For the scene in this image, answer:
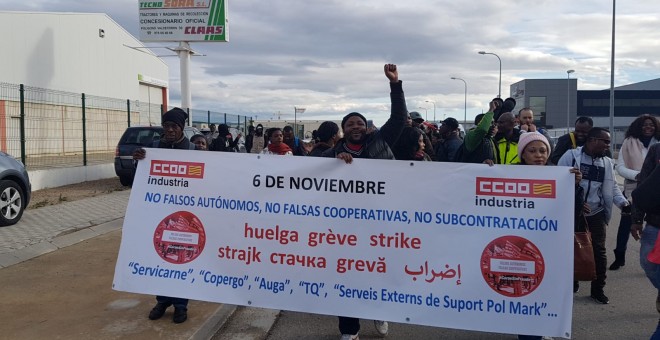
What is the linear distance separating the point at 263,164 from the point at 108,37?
94.5 ft

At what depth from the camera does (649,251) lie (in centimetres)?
416

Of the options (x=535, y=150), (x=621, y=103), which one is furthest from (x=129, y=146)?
(x=621, y=103)

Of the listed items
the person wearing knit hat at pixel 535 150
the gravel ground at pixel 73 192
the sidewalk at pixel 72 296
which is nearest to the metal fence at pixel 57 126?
the gravel ground at pixel 73 192

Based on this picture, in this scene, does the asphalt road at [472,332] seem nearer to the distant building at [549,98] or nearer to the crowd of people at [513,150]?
the crowd of people at [513,150]

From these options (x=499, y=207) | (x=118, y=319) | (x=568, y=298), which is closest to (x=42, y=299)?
(x=118, y=319)

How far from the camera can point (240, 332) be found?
15.9ft

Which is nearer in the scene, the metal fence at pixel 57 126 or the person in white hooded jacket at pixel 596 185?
→ the person in white hooded jacket at pixel 596 185

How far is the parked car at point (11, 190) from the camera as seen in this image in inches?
321

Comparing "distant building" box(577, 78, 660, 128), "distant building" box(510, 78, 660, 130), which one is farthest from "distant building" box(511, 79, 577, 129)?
"distant building" box(577, 78, 660, 128)

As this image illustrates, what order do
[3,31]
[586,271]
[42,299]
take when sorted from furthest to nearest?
[3,31]
[42,299]
[586,271]

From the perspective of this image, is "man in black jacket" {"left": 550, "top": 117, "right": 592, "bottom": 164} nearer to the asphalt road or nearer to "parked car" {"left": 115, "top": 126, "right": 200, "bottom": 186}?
the asphalt road

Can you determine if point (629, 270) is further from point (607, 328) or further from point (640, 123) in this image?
point (607, 328)

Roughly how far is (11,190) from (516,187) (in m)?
7.42

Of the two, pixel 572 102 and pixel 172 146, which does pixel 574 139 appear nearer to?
pixel 172 146
